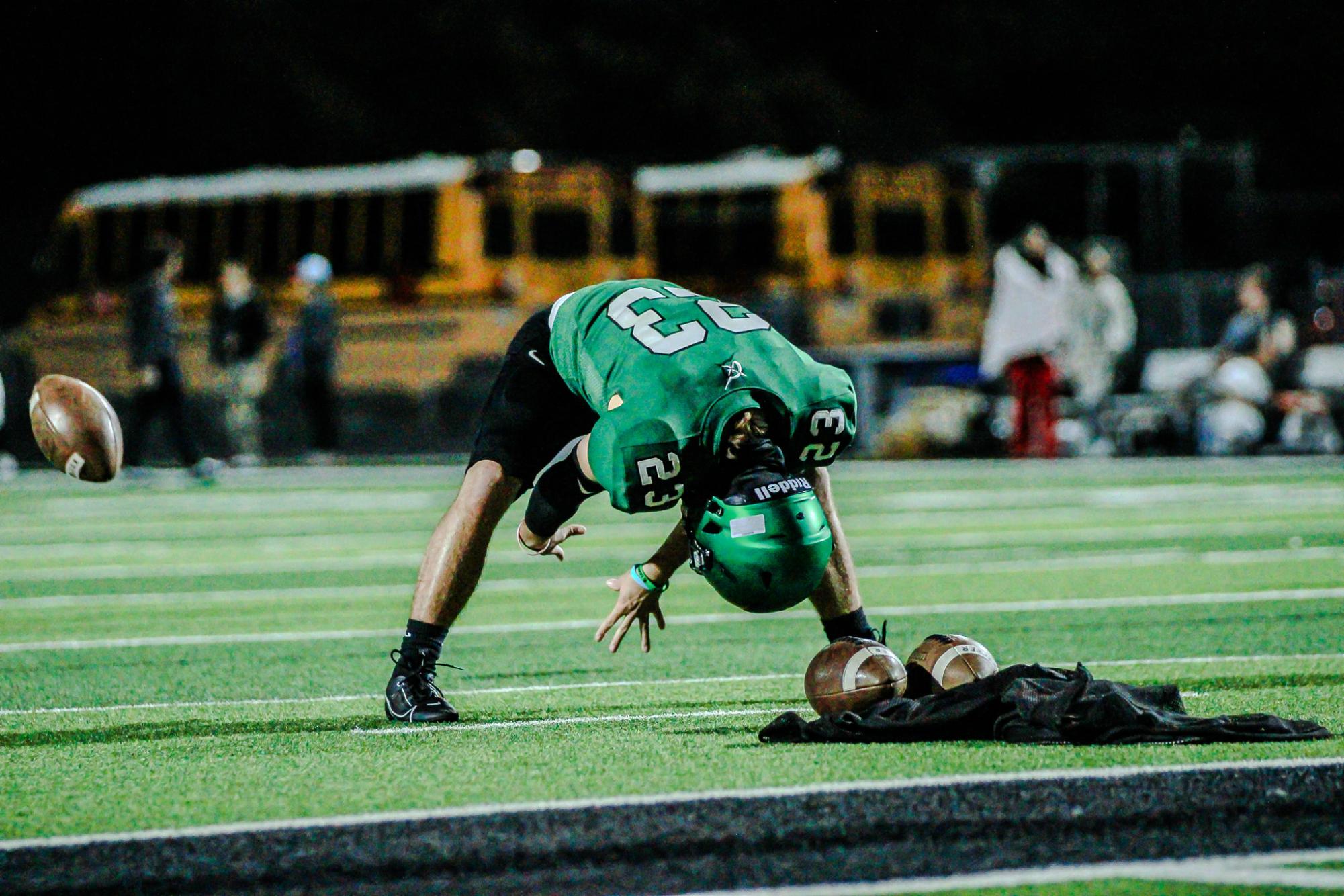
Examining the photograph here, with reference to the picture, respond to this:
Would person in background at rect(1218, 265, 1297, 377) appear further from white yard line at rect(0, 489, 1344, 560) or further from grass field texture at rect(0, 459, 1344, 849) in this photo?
white yard line at rect(0, 489, 1344, 560)

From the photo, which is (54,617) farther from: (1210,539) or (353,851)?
(1210,539)

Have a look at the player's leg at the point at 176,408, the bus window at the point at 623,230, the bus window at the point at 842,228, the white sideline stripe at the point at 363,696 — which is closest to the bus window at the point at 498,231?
the bus window at the point at 623,230

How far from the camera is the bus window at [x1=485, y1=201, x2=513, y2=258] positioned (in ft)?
A: 79.6

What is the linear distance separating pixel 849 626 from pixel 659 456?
1216 mm

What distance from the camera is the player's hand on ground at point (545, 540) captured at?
608 cm

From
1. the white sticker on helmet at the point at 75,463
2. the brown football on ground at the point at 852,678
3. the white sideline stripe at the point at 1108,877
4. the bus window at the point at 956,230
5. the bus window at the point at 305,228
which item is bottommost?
the white sideline stripe at the point at 1108,877

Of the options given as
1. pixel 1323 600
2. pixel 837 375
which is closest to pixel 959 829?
pixel 837 375

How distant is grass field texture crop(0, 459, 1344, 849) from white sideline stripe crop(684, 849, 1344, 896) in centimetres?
84

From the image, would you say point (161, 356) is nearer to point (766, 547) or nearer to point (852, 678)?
point (852, 678)

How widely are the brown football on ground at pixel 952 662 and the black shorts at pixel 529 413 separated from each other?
127 cm

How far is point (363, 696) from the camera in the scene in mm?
6648

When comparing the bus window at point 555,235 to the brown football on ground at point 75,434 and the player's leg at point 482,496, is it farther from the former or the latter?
the player's leg at point 482,496

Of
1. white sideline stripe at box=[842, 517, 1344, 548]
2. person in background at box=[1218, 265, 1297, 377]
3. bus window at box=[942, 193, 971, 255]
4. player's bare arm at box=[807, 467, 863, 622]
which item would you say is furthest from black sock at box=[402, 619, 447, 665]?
bus window at box=[942, 193, 971, 255]

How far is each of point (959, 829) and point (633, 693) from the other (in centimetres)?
232
